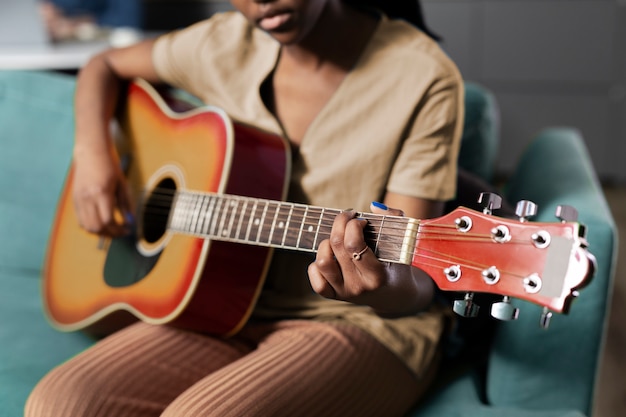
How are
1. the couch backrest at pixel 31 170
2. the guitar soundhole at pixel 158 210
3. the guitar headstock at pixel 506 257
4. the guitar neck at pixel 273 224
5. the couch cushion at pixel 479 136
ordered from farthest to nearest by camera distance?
the couch backrest at pixel 31 170
the couch cushion at pixel 479 136
the guitar soundhole at pixel 158 210
the guitar neck at pixel 273 224
the guitar headstock at pixel 506 257

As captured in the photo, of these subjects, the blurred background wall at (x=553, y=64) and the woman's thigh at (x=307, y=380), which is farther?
the blurred background wall at (x=553, y=64)

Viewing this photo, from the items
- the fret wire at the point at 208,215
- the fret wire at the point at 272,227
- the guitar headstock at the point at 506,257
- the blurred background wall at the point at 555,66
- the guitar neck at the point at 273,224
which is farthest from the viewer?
the blurred background wall at the point at 555,66

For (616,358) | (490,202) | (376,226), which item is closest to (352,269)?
(376,226)

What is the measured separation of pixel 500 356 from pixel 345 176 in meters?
0.32

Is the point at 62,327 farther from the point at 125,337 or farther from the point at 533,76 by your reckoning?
the point at 533,76

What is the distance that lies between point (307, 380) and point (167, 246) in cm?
27

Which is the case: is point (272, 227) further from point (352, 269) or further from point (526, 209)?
point (526, 209)

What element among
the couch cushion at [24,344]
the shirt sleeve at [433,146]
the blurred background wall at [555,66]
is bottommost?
the couch cushion at [24,344]

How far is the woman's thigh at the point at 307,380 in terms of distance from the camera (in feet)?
2.52

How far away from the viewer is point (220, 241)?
850 mm

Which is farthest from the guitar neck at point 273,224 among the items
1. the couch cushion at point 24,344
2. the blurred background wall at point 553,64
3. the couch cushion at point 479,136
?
the blurred background wall at point 553,64

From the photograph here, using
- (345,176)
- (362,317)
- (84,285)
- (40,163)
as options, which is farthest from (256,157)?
(40,163)

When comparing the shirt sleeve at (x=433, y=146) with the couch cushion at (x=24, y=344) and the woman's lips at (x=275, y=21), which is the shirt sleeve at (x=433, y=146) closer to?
the woman's lips at (x=275, y=21)

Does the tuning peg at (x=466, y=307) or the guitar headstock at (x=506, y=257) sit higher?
the guitar headstock at (x=506, y=257)
